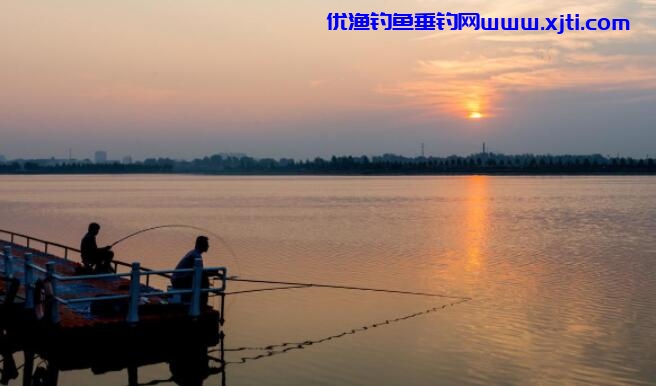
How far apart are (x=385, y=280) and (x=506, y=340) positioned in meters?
14.1

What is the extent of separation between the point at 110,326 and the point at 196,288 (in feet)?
6.40

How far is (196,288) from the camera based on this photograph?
16812 mm

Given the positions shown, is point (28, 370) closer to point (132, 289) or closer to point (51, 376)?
point (51, 376)

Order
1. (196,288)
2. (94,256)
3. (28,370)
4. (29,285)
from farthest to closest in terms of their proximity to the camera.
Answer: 1. (94,256)
2. (28,370)
3. (29,285)
4. (196,288)

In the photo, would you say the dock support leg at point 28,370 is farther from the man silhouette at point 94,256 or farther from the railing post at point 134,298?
the railing post at point 134,298

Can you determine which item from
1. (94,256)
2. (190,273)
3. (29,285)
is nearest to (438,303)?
(94,256)

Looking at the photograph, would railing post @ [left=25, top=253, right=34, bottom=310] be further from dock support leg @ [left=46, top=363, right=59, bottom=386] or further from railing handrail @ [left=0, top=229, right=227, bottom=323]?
dock support leg @ [left=46, top=363, right=59, bottom=386]

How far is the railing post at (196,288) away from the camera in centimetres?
1673

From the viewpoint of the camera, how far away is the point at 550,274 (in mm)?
39875

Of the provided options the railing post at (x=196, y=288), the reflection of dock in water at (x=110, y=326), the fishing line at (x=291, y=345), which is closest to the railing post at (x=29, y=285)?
the reflection of dock in water at (x=110, y=326)

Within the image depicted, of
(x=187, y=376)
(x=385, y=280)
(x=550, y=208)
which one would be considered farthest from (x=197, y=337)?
(x=550, y=208)

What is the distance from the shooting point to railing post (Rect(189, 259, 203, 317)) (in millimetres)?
16734

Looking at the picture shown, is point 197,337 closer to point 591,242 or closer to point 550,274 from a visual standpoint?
point 550,274

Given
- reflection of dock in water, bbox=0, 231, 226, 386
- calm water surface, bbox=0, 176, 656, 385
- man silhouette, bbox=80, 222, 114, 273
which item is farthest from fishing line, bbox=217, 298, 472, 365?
man silhouette, bbox=80, 222, 114, 273
